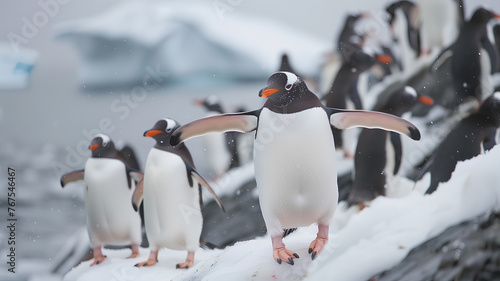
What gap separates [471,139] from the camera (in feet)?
5.16

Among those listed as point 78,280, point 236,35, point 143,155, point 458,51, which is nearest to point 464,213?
point 78,280

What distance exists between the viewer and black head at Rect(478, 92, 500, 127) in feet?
5.22

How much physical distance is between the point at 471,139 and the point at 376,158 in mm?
331

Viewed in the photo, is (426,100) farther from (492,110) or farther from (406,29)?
(406,29)

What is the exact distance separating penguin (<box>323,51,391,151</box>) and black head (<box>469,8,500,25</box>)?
0.44m

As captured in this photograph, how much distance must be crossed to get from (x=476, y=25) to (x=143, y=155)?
1.66 meters

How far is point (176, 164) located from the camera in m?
1.58

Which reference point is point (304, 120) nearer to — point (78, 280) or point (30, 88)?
point (78, 280)

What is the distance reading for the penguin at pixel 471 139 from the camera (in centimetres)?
157

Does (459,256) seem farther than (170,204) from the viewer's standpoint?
No

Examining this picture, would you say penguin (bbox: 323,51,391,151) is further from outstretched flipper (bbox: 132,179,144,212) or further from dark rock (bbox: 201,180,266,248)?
outstretched flipper (bbox: 132,179,144,212)

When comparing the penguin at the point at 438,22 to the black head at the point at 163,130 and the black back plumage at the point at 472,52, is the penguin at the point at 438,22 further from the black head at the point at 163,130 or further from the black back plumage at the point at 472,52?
the black head at the point at 163,130

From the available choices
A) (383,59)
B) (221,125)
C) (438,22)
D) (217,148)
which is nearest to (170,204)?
(221,125)

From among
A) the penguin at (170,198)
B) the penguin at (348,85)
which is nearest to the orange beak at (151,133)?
the penguin at (170,198)
